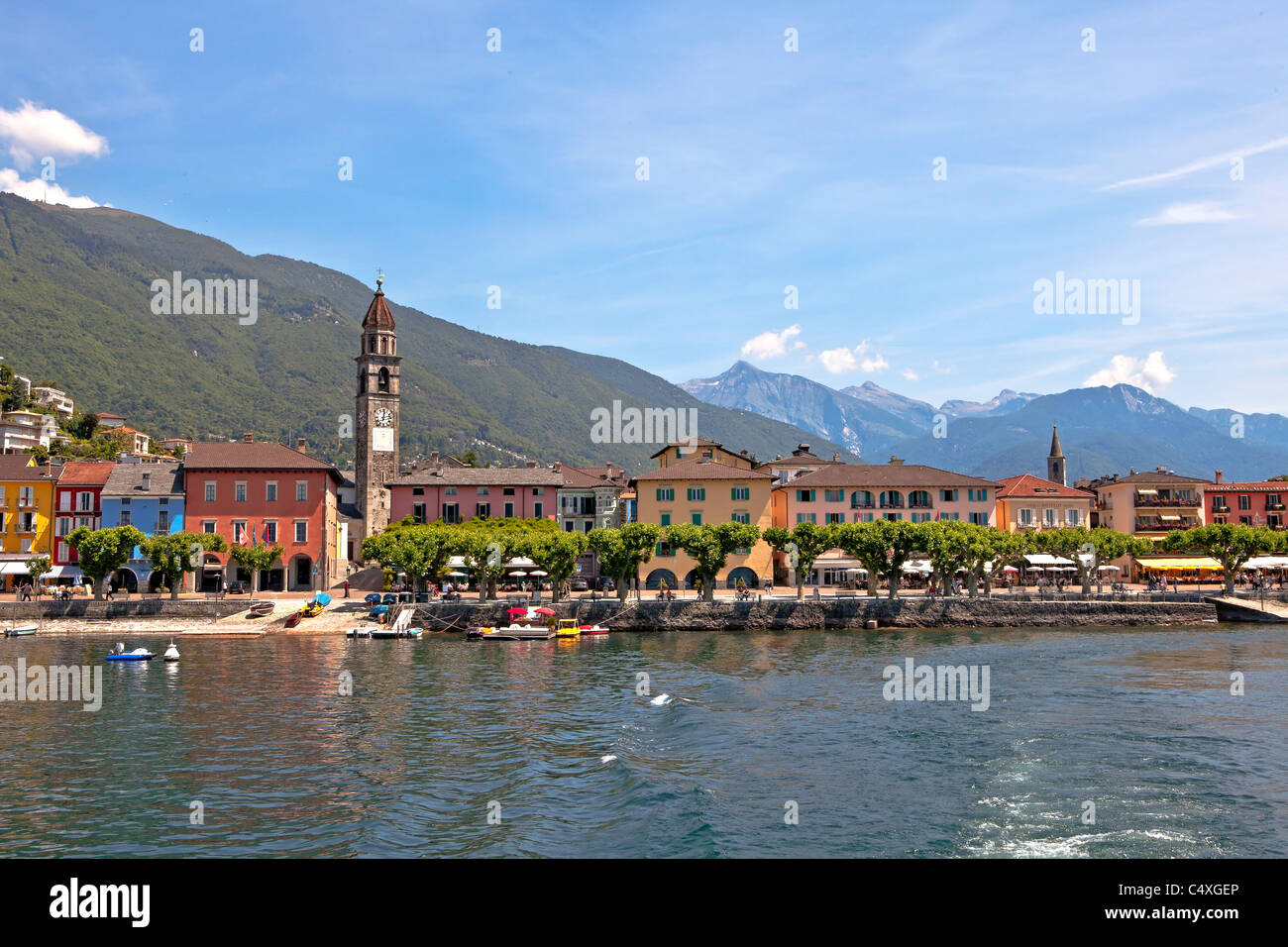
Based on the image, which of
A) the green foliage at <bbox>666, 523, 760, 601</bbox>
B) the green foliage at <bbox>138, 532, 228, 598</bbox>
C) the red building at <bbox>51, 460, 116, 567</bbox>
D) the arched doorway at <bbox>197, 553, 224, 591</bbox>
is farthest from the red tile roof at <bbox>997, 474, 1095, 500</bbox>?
the red building at <bbox>51, 460, 116, 567</bbox>

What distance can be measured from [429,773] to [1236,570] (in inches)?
3061

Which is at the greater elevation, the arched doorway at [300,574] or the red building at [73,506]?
the red building at [73,506]

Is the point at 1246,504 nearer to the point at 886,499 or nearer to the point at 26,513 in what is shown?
the point at 886,499

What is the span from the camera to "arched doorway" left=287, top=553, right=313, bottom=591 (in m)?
80.1

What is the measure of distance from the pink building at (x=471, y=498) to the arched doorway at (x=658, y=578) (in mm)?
15185

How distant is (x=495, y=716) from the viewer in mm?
35125

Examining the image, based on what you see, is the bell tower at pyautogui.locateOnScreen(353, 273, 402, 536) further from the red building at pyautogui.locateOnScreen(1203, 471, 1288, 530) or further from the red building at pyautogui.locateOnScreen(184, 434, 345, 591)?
the red building at pyautogui.locateOnScreen(1203, 471, 1288, 530)

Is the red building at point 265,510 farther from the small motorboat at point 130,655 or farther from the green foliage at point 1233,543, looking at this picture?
the green foliage at point 1233,543

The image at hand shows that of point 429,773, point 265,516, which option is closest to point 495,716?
point 429,773

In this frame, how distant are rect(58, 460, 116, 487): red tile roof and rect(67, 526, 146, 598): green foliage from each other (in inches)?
533

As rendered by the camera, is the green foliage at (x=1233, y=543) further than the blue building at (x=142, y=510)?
No

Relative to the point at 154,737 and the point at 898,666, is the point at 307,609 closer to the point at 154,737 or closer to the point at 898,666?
the point at 154,737

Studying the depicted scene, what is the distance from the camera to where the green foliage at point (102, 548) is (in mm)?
68688

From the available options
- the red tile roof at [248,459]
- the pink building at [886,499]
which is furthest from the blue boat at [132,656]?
the pink building at [886,499]
